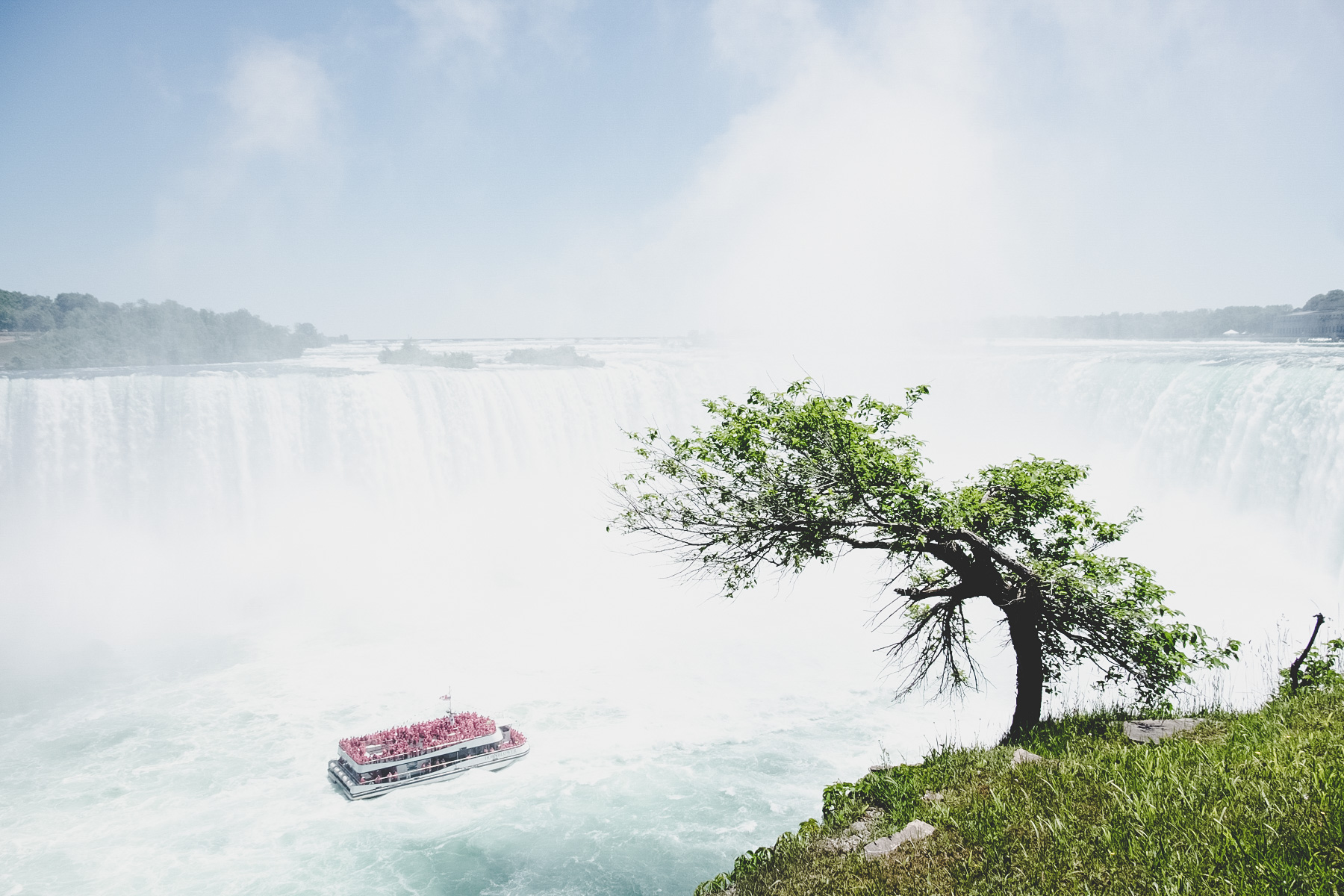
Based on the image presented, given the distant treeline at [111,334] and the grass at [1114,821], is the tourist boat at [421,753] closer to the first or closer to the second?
the grass at [1114,821]

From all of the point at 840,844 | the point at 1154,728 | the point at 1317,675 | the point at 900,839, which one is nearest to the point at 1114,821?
the point at 900,839

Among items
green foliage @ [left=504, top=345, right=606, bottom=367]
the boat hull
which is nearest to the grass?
the boat hull

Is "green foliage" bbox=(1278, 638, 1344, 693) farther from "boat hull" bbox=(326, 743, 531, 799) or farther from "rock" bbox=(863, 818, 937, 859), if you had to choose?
"boat hull" bbox=(326, 743, 531, 799)

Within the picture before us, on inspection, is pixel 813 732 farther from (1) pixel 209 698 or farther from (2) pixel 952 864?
(1) pixel 209 698

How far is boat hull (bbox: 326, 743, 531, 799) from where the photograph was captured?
15.8m

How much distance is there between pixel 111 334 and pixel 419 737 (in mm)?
55175

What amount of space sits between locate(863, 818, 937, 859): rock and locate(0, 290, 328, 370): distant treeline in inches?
2557

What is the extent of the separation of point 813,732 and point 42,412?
101 ft

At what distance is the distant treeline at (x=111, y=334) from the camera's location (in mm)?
51969

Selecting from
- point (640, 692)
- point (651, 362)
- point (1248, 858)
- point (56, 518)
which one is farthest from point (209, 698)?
point (651, 362)

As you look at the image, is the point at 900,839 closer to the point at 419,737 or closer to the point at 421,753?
the point at 421,753

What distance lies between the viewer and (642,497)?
7684 millimetres

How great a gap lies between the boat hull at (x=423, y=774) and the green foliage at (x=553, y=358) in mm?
44456

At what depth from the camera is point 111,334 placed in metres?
54.7
